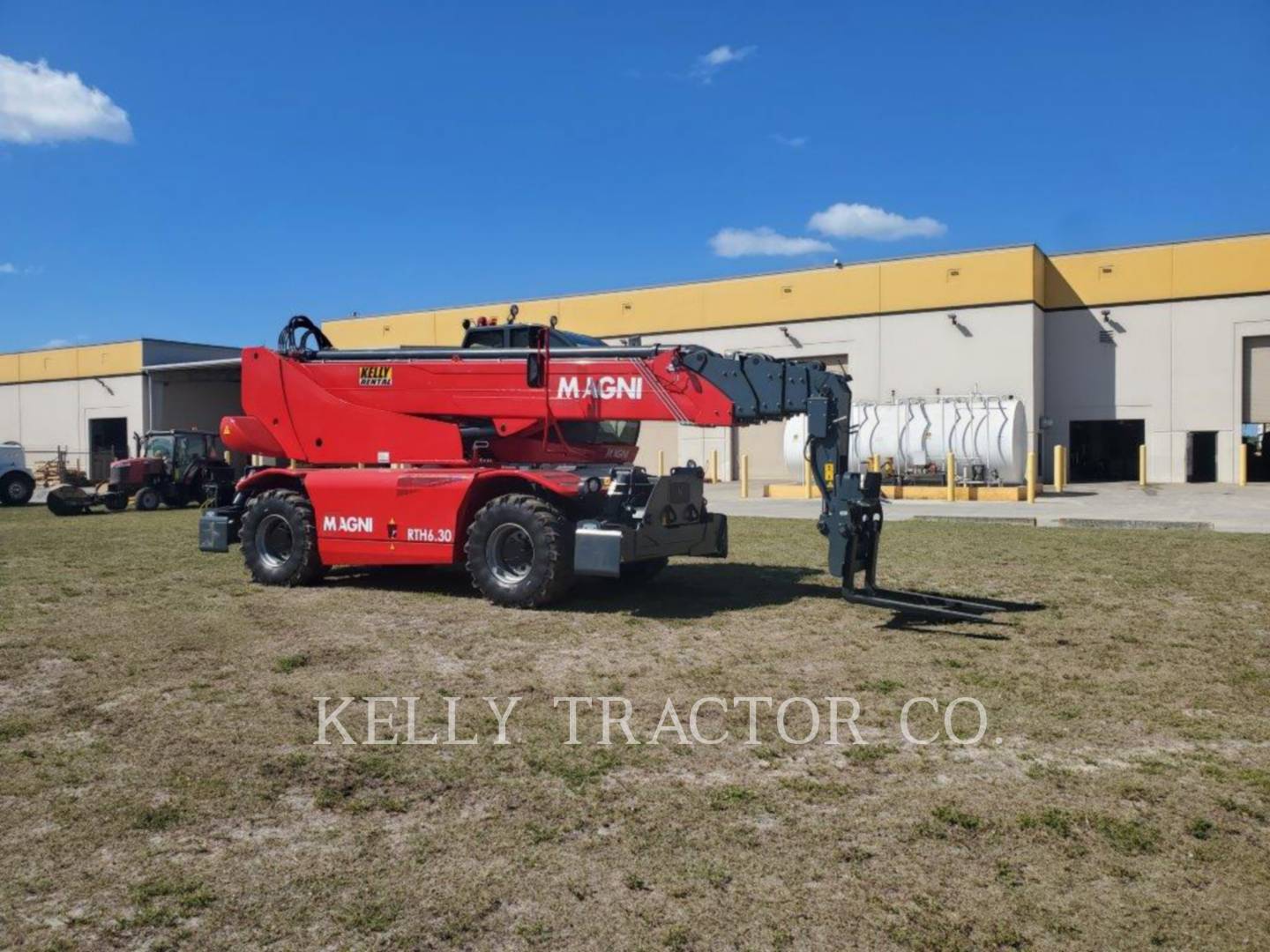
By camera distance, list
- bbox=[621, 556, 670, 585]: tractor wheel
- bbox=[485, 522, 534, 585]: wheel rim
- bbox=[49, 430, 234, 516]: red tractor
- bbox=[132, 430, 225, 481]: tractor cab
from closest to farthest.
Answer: bbox=[485, 522, 534, 585]: wheel rim
bbox=[621, 556, 670, 585]: tractor wheel
bbox=[49, 430, 234, 516]: red tractor
bbox=[132, 430, 225, 481]: tractor cab

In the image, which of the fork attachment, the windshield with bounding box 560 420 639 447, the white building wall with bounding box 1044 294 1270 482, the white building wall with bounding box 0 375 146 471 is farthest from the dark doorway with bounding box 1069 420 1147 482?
the white building wall with bounding box 0 375 146 471

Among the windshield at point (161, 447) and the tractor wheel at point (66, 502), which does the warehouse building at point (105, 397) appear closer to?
the windshield at point (161, 447)

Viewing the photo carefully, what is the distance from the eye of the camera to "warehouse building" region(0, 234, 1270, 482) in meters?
31.2

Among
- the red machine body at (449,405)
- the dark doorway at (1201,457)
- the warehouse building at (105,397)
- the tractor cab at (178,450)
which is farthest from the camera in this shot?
the warehouse building at (105,397)

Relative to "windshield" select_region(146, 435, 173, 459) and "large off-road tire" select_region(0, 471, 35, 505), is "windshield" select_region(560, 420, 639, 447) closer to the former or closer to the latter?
"windshield" select_region(146, 435, 173, 459)

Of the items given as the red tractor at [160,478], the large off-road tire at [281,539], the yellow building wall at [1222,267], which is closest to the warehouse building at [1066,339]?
the yellow building wall at [1222,267]

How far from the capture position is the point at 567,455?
10.1 meters

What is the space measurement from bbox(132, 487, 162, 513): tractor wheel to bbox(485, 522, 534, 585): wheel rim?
66.9 feet

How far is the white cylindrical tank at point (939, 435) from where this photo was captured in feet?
86.9

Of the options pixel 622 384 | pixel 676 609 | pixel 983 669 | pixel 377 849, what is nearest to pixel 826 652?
pixel 983 669

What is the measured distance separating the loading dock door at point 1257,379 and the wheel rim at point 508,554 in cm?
3035

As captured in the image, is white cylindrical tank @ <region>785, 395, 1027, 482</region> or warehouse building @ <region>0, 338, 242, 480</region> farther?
warehouse building @ <region>0, 338, 242, 480</region>

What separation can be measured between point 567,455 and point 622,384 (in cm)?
109
